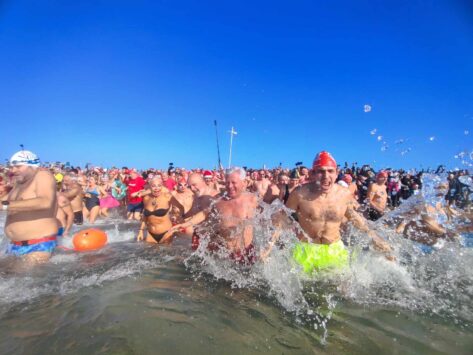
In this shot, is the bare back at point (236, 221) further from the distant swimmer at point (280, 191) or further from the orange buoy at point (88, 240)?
the distant swimmer at point (280, 191)

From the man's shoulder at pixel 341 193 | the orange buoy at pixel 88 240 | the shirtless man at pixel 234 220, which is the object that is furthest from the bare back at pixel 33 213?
the man's shoulder at pixel 341 193

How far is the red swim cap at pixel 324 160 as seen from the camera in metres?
3.96

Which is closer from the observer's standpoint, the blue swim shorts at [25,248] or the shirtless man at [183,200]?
the blue swim shorts at [25,248]

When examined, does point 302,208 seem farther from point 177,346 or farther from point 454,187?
point 454,187

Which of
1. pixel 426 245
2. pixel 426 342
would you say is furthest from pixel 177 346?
pixel 426 245

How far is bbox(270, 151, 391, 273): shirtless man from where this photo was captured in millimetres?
4047

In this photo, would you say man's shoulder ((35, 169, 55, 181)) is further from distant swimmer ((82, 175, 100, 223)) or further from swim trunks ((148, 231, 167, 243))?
distant swimmer ((82, 175, 100, 223))

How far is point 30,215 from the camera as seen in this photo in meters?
4.31

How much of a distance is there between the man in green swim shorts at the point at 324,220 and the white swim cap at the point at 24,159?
158 inches

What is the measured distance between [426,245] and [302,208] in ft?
14.8

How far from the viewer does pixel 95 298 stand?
3.45 metres

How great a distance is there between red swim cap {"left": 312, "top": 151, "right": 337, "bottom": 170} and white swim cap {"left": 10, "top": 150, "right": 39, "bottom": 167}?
4167mm

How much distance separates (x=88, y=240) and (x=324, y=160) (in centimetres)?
485

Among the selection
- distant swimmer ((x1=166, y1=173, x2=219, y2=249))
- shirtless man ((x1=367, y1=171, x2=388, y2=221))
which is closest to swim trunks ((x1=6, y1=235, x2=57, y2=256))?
distant swimmer ((x1=166, y1=173, x2=219, y2=249))
